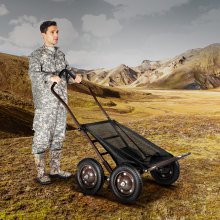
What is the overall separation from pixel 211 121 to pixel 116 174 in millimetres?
13407

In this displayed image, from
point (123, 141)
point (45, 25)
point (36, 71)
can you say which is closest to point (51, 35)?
point (45, 25)

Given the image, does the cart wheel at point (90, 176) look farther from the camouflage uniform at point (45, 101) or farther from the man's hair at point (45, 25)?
the man's hair at point (45, 25)

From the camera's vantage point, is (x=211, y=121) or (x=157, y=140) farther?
(x=211, y=121)

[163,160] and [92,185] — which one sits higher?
[163,160]

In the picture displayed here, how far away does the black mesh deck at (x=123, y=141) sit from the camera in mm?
6891

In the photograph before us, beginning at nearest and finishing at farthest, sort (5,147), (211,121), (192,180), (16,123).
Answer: (192,180) → (5,147) → (211,121) → (16,123)

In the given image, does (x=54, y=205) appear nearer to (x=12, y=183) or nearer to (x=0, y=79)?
(x=12, y=183)

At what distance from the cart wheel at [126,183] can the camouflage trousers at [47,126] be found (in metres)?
2.02

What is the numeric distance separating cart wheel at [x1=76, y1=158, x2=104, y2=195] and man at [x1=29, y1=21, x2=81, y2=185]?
1139mm

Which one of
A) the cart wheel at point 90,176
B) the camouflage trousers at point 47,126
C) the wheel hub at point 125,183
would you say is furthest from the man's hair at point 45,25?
the wheel hub at point 125,183

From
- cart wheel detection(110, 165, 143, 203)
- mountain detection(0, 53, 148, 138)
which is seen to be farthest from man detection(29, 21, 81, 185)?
mountain detection(0, 53, 148, 138)

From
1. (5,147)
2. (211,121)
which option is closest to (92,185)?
(5,147)

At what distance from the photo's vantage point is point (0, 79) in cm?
7244

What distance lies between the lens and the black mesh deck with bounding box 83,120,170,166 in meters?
6.89
